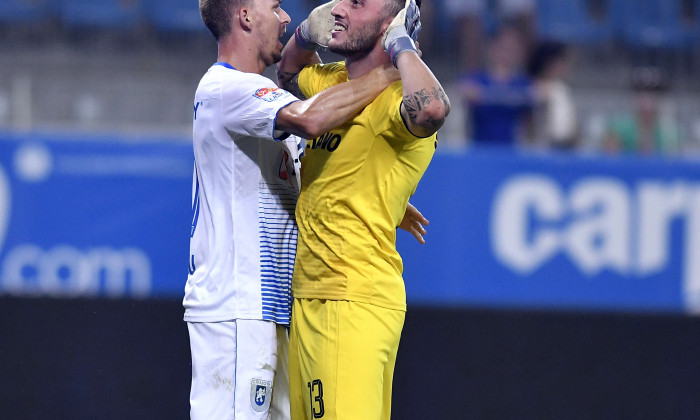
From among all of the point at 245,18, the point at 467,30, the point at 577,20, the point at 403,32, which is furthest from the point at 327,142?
the point at 577,20

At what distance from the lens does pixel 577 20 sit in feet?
33.3

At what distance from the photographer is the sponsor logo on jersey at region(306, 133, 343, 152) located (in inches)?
135

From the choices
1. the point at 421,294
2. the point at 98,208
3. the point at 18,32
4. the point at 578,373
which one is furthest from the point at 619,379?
the point at 18,32

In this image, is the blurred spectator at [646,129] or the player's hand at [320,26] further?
the blurred spectator at [646,129]

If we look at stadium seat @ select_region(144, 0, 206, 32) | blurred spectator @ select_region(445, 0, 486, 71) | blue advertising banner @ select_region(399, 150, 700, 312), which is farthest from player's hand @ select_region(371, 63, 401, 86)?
stadium seat @ select_region(144, 0, 206, 32)

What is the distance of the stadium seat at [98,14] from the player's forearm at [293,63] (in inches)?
217

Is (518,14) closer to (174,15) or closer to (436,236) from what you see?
(436,236)

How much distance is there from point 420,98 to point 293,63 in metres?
0.96

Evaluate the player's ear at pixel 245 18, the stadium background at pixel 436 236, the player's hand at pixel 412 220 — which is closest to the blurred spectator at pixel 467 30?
the stadium background at pixel 436 236

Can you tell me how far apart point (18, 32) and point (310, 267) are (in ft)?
20.7

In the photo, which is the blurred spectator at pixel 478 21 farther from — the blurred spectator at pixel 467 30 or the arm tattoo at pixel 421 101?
the arm tattoo at pixel 421 101

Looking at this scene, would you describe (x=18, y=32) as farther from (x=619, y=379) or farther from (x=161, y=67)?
(x=619, y=379)

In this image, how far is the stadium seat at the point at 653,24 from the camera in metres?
10.0

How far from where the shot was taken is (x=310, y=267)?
11.2ft
